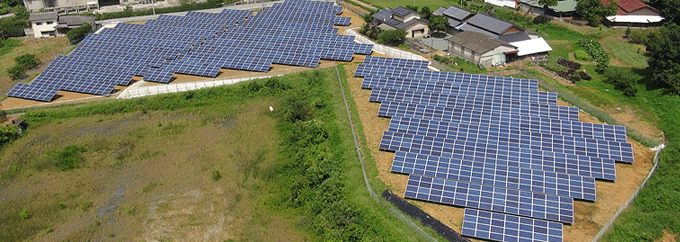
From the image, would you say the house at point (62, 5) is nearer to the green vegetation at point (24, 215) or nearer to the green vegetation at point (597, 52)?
the green vegetation at point (24, 215)

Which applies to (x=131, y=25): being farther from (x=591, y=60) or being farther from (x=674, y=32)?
(x=674, y=32)

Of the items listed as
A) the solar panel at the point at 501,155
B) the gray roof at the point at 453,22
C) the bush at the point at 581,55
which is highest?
the solar panel at the point at 501,155

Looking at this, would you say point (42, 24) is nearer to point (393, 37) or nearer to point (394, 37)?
point (393, 37)

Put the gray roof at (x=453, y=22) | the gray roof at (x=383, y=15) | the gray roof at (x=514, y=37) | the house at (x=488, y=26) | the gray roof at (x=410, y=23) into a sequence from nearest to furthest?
1. the gray roof at (x=514, y=37)
2. the house at (x=488, y=26)
3. the gray roof at (x=410, y=23)
4. the gray roof at (x=453, y=22)
5. the gray roof at (x=383, y=15)

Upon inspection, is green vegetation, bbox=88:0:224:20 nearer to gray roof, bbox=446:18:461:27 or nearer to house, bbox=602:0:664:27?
gray roof, bbox=446:18:461:27

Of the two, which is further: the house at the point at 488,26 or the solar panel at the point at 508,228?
the house at the point at 488,26

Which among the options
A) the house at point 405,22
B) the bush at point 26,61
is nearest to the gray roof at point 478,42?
the house at point 405,22

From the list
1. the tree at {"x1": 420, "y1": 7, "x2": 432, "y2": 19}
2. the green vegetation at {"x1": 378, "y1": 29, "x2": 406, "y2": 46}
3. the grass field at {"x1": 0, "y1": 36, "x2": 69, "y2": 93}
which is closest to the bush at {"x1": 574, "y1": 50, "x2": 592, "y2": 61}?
the tree at {"x1": 420, "y1": 7, "x2": 432, "y2": 19}
